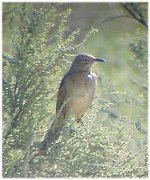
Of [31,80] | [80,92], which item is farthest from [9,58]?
[80,92]

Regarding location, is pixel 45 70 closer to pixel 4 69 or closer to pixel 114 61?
pixel 4 69

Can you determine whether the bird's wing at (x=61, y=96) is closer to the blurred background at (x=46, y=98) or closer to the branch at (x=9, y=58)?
the blurred background at (x=46, y=98)

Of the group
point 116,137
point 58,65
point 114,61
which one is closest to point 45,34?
point 58,65

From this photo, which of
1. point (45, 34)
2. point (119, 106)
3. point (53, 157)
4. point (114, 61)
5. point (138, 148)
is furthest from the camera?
point (114, 61)

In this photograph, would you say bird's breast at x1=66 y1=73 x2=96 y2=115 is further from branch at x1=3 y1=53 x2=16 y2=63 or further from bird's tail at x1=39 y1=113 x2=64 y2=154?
branch at x1=3 y1=53 x2=16 y2=63

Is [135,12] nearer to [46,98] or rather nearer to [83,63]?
[83,63]

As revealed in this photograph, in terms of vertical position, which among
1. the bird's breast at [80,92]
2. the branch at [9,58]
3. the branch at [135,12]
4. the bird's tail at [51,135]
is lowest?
the bird's tail at [51,135]

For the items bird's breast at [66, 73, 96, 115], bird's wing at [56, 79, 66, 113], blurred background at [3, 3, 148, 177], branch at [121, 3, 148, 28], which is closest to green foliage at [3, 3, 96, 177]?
blurred background at [3, 3, 148, 177]

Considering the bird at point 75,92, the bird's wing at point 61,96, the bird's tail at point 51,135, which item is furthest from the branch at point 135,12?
the bird's tail at point 51,135
